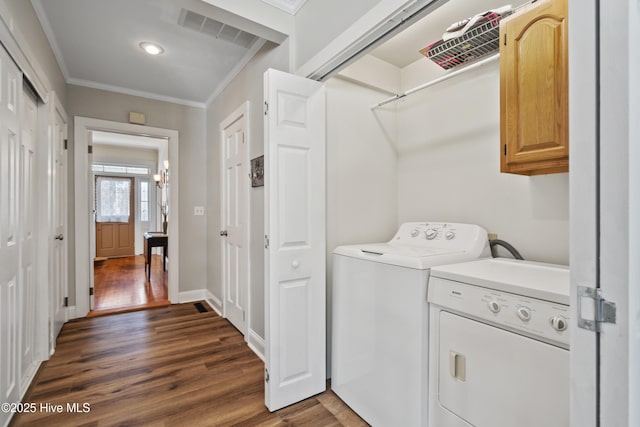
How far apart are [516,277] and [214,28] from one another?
2.57 meters

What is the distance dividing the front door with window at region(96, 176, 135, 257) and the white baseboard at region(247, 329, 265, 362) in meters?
6.51

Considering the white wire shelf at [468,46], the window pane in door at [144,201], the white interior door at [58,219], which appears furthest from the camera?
the window pane in door at [144,201]

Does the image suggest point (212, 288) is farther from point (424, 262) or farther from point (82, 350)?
point (424, 262)

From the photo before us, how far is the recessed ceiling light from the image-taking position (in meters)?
2.58

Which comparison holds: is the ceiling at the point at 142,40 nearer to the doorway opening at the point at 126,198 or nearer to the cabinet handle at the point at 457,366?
the cabinet handle at the point at 457,366

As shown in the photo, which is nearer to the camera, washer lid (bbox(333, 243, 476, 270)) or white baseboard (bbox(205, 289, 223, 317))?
washer lid (bbox(333, 243, 476, 270))

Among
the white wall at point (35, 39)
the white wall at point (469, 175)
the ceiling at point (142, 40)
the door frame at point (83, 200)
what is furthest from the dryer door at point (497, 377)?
the door frame at point (83, 200)

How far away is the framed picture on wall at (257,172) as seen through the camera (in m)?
2.42

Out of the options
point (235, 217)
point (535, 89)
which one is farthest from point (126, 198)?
point (535, 89)

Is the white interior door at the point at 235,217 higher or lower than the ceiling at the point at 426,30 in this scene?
lower

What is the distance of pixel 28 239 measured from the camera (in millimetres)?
1988

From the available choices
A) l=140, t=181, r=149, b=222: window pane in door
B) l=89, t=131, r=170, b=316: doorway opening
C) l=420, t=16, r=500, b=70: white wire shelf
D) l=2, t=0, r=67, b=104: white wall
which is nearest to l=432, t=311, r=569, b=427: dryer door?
l=420, t=16, r=500, b=70: white wire shelf

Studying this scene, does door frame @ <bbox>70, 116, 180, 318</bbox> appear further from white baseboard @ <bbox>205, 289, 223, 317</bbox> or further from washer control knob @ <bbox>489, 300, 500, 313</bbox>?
washer control knob @ <bbox>489, 300, 500, 313</bbox>

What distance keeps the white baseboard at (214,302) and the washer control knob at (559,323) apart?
314 cm
